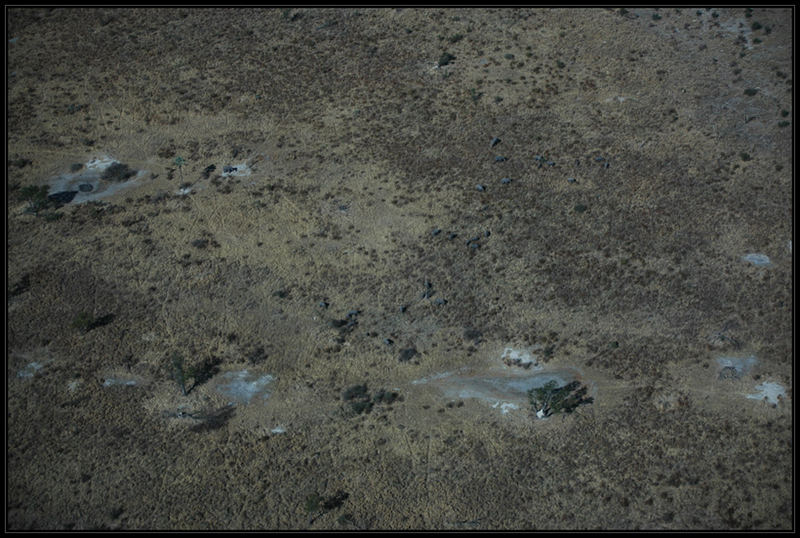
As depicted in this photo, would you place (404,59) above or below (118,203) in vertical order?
above

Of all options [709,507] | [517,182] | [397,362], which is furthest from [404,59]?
[709,507]

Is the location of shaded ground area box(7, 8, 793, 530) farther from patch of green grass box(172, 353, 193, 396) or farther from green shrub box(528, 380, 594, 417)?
green shrub box(528, 380, 594, 417)

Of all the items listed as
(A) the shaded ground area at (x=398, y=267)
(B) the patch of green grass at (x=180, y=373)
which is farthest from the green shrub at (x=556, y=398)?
(B) the patch of green grass at (x=180, y=373)

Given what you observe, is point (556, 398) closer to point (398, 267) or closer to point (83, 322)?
point (398, 267)

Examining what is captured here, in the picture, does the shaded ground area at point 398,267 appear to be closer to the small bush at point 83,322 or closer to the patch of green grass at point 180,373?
the patch of green grass at point 180,373

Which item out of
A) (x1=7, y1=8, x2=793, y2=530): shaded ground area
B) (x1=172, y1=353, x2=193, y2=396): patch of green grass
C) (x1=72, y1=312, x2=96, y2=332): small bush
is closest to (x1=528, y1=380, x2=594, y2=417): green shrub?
(x1=7, y1=8, x2=793, y2=530): shaded ground area

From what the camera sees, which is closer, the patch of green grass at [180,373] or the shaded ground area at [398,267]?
the shaded ground area at [398,267]

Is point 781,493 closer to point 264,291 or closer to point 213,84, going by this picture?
point 264,291

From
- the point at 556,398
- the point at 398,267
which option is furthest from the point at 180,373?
the point at 556,398
